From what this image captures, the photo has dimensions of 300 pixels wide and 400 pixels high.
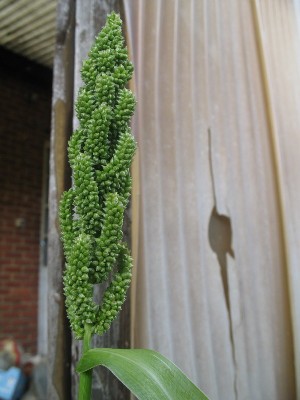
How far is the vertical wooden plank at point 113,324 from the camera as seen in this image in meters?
1.19

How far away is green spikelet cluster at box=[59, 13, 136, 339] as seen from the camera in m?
0.78

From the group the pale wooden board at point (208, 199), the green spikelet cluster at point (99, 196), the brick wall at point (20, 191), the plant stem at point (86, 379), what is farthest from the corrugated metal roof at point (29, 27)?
the plant stem at point (86, 379)

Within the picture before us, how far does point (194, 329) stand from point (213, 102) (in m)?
0.85

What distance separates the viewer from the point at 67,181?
1314mm

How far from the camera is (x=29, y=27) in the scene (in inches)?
153

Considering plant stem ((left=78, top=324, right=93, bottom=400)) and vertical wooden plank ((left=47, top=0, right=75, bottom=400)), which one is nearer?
plant stem ((left=78, top=324, right=93, bottom=400))

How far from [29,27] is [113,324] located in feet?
11.2

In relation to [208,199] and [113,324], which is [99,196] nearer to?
[113,324]

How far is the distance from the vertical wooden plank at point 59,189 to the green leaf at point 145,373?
0.49 meters

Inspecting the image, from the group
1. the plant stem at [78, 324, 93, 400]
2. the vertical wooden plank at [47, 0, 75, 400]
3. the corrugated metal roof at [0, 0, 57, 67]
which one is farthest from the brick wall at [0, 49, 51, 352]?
the plant stem at [78, 324, 93, 400]

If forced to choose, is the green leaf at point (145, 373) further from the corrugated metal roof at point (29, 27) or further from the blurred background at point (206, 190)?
the corrugated metal roof at point (29, 27)

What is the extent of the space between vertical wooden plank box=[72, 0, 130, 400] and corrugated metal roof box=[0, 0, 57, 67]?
7.52ft

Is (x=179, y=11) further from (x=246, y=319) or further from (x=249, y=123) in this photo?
(x=246, y=319)

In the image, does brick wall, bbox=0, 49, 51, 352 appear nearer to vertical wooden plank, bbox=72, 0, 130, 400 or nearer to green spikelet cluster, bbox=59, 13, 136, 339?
vertical wooden plank, bbox=72, 0, 130, 400
